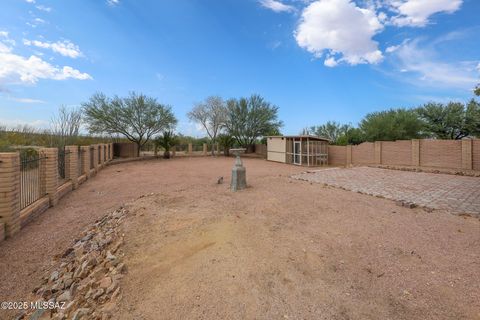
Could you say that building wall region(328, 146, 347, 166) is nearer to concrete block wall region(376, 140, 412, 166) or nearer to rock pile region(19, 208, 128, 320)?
concrete block wall region(376, 140, 412, 166)

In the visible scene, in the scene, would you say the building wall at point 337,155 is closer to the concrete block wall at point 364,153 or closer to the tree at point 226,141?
the concrete block wall at point 364,153

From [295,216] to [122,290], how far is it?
3384mm

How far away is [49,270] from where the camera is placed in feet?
12.2

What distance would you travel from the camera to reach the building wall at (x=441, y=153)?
1298cm

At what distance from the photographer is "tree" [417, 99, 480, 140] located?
18766 millimetres

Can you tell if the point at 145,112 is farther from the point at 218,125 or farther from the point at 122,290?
the point at 122,290

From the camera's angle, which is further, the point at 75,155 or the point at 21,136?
the point at 21,136

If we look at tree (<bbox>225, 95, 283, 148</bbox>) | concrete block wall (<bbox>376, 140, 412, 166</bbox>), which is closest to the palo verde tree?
tree (<bbox>225, 95, 283, 148</bbox>)

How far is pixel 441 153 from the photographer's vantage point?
1355 centimetres

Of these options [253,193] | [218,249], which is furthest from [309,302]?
[253,193]

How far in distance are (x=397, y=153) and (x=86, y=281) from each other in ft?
Result: 57.0

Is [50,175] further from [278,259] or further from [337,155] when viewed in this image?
[337,155]

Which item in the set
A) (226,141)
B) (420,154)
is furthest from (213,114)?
(420,154)

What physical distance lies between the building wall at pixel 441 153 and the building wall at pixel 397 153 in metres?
0.71
